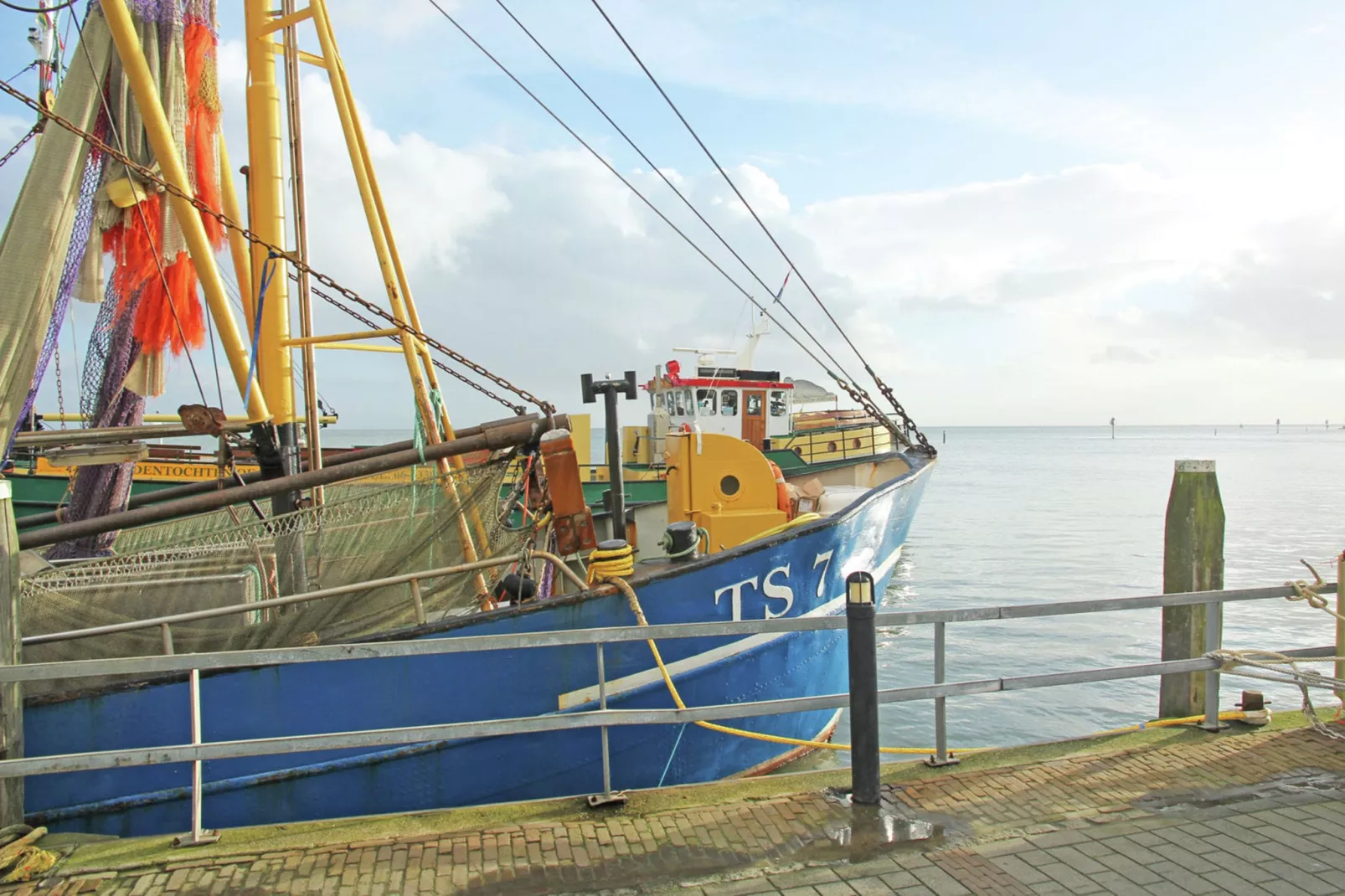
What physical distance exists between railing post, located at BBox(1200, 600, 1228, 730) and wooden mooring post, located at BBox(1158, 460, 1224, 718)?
77cm

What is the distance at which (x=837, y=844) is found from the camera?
388 cm

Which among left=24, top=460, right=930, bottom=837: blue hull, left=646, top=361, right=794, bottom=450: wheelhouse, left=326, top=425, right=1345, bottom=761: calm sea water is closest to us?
left=24, top=460, right=930, bottom=837: blue hull

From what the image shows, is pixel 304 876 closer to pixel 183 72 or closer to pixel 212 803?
pixel 212 803

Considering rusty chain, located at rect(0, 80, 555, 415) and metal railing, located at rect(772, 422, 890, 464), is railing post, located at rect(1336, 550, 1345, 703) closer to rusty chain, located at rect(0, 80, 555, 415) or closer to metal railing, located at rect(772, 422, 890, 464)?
rusty chain, located at rect(0, 80, 555, 415)

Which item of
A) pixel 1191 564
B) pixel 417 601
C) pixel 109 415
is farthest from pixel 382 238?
pixel 1191 564

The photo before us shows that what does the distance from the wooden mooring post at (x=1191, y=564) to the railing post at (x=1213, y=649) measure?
77 cm

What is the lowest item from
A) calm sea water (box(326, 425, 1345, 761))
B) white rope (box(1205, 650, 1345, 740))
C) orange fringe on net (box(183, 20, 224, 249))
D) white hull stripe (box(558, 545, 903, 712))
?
calm sea water (box(326, 425, 1345, 761))

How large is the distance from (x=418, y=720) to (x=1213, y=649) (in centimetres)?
495

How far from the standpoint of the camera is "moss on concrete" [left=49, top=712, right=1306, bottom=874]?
12.9ft

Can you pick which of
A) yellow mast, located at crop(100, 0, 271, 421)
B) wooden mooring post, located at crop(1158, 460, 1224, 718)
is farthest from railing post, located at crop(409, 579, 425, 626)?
wooden mooring post, located at crop(1158, 460, 1224, 718)

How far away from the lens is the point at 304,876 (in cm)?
372

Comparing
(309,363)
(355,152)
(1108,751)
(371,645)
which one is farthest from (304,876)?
(355,152)

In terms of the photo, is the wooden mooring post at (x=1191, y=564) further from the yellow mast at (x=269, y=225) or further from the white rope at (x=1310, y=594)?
the yellow mast at (x=269, y=225)

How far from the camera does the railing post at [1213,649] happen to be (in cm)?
507
